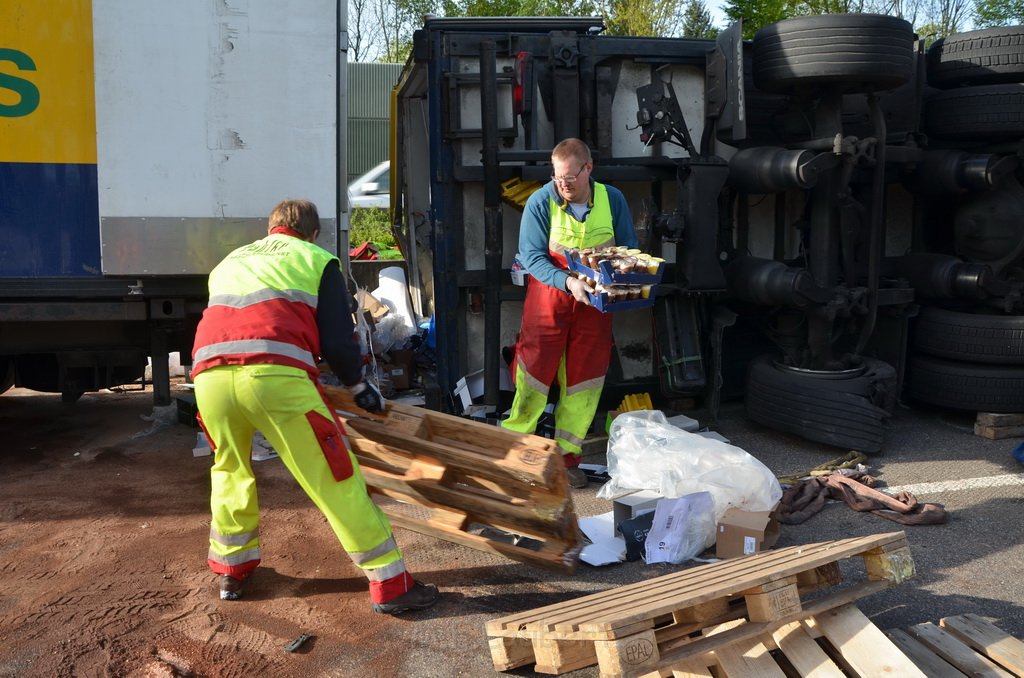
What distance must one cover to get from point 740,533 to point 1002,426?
2768mm

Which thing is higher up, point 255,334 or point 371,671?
point 255,334

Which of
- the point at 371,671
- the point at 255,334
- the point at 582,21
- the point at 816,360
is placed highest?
the point at 582,21

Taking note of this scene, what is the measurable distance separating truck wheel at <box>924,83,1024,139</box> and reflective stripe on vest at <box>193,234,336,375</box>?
14.5 ft

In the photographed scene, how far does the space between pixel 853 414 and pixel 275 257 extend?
11.6 ft

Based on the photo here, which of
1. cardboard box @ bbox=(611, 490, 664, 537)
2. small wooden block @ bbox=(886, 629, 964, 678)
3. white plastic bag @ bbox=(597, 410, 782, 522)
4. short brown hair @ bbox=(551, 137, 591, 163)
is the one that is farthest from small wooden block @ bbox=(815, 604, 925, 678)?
short brown hair @ bbox=(551, 137, 591, 163)

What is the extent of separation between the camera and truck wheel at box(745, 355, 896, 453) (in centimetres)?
529

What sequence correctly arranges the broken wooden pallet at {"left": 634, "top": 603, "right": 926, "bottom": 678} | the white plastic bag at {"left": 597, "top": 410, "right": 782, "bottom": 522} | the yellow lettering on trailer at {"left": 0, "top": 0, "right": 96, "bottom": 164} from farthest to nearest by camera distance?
1. the yellow lettering on trailer at {"left": 0, "top": 0, "right": 96, "bottom": 164}
2. the white plastic bag at {"left": 597, "top": 410, "right": 782, "bottom": 522}
3. the broken wooden pallet at {"left": 634, "top": 603, "right": 926, "bottom": 678}

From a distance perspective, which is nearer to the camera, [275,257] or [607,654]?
[607,654]

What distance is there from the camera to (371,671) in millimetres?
3080

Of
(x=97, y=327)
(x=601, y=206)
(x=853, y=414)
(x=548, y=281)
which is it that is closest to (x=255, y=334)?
(x=548, y=281)


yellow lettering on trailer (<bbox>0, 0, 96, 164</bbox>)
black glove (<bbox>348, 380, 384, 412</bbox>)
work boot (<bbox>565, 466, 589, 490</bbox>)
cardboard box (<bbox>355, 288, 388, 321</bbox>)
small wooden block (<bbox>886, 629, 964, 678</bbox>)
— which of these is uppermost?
yellow lettering on trailer (<bbox>0, 0, 96, 164</bbox>)

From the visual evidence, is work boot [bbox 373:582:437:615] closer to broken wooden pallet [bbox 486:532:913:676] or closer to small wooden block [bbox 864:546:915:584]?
broken wooden pallet [bbox 486:532:913:676]

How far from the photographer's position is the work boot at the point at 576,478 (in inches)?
194

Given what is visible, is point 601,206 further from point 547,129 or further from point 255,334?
point 255,334
